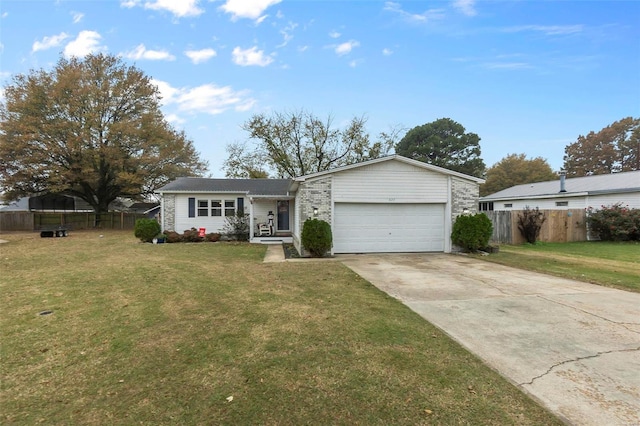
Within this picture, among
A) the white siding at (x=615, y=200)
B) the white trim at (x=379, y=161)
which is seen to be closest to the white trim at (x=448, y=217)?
the white trim at (x=379, y=161)

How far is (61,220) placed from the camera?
26188 mm

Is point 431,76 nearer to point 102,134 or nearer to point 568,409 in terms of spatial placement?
point 568,409

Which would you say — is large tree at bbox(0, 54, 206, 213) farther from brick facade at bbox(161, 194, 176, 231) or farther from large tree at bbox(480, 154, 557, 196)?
large tree at bbox(480, 154, 557, 196)

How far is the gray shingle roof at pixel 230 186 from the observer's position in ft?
57.3

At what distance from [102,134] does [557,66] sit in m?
30.2

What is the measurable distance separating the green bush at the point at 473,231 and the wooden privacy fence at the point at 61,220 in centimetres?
2767

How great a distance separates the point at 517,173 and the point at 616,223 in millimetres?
26632

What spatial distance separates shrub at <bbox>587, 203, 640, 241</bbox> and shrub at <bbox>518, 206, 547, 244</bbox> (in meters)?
3.46

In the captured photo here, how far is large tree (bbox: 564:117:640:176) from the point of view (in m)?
36.1

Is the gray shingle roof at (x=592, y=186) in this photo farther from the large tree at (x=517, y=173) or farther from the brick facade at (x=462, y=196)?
the large tree at (x=517, y=173)

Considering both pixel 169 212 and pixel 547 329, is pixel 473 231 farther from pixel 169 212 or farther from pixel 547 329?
pixel 169 212

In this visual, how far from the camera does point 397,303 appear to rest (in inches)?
206

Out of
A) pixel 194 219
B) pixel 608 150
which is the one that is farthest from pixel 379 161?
pixel 608 150

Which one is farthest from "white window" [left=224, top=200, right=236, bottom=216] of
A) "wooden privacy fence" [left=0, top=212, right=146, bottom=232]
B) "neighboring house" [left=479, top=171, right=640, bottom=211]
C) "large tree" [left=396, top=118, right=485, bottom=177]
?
"large tree" [left=396, top=118, right=485, bottom=177]
